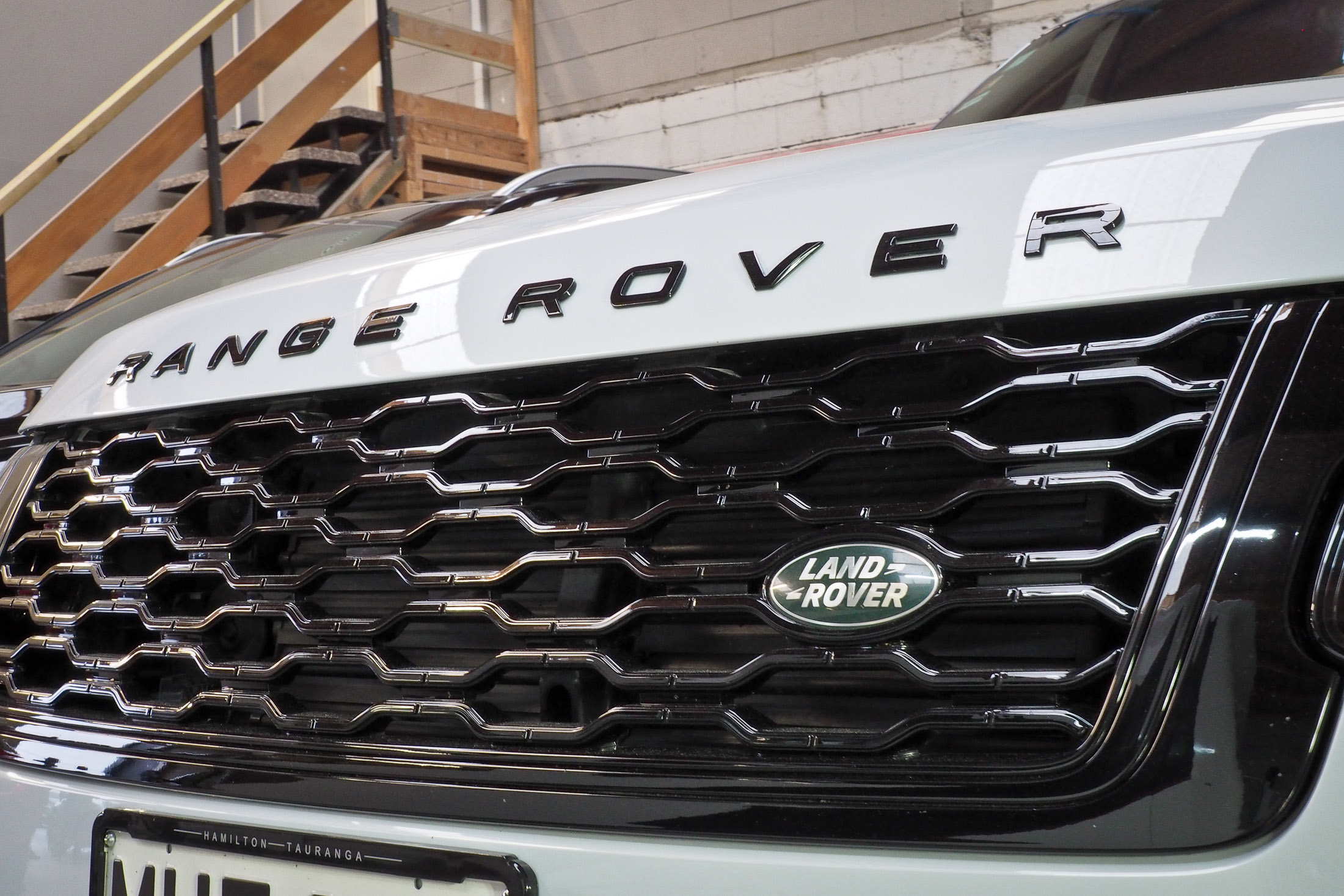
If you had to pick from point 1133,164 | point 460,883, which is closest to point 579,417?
point 460,883

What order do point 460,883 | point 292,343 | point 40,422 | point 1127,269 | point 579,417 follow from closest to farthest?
1. point 1127,269
2. point 460,883
3. point 579,417
4. point 292,343
5. point 40,422

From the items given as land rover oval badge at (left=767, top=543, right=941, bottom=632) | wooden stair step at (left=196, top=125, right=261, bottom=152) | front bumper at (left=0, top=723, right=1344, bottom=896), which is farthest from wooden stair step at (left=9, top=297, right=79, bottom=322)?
land rover oval badge at (left=767, top=543, right=941, bottom=632)

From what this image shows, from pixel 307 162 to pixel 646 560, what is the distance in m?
6.61

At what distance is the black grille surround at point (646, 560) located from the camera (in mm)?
867

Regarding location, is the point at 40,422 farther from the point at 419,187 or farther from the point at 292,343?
the point at 419,187

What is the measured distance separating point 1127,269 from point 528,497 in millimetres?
587

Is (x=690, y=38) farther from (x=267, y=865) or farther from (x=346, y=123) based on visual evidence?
(x=267, y=865)

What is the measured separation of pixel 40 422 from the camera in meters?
1.53

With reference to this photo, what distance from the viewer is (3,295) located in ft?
17.0

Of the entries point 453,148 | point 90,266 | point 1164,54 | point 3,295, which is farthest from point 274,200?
point 1164,54

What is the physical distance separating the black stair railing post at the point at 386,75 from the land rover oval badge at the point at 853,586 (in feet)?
22.3

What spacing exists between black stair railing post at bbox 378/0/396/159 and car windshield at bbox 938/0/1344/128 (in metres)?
5.68

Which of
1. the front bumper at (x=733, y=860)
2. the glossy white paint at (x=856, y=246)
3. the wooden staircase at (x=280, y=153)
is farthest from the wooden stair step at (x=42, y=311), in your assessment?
the front bumper at (x=733, y=860)

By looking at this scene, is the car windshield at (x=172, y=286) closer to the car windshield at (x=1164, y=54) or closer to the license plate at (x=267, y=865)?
the car windshield at (x=1164, y=54)
